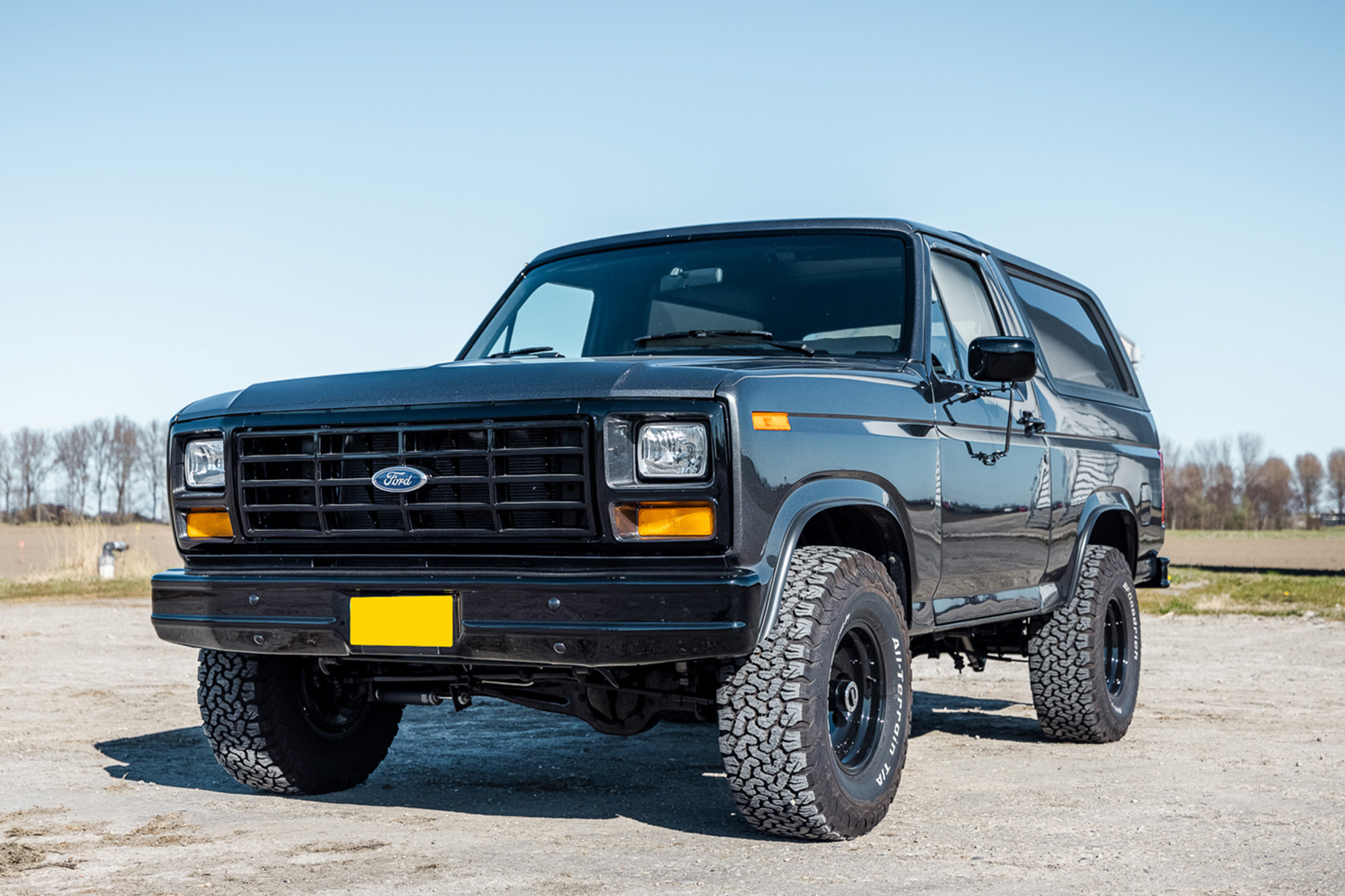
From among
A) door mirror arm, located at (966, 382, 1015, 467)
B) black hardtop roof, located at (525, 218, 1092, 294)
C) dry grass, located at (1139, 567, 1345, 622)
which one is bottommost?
dry grass, located at (1139, 567, 1345, 622)

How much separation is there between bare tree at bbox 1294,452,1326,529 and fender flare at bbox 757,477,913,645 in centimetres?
10046

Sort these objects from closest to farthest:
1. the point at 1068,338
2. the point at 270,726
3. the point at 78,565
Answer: the point at 270,726, the point at 1068,338, the point at 78,565

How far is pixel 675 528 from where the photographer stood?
3.85 metres

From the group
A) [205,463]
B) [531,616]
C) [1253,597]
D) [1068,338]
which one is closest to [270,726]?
[205,463]

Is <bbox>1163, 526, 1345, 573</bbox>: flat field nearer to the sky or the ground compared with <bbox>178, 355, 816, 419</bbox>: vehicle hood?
nearer to the ground

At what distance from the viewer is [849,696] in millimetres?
4410

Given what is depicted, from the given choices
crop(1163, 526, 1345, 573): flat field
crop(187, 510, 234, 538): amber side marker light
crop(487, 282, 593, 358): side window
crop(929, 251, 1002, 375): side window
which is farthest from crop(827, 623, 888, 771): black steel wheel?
crop(1163, 526, 1345, 573): flat field

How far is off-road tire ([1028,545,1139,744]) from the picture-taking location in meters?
6.40

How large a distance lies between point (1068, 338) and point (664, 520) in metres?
3.94

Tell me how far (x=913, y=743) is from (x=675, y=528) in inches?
122

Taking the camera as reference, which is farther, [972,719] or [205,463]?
[972,719]

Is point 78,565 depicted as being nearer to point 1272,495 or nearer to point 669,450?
point 669,450

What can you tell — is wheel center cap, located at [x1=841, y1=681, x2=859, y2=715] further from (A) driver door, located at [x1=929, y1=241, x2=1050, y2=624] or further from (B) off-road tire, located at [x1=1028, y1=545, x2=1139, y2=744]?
(B) off-road tire, located at [x1=1028, y1=545, x2=1139, y2=744]

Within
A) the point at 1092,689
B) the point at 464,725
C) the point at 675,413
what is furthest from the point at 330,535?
the point at 1092,689
